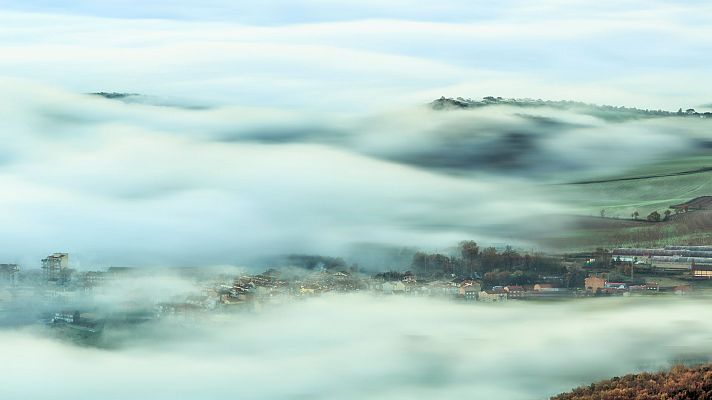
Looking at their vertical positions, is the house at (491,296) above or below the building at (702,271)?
below

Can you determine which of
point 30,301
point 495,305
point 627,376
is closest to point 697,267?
point 495,305

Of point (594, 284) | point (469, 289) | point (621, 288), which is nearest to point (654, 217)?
point (621, 288)

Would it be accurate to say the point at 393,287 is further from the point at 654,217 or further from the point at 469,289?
the point at 654,217

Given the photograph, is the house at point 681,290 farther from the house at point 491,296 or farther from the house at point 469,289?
the house at point 469,289

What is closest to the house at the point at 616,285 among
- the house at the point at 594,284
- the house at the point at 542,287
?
the house at the point at 594,284

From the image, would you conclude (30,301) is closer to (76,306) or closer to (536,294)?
(76,306)

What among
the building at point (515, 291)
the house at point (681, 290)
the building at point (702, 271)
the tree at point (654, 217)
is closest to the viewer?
the house at point (681, 290)

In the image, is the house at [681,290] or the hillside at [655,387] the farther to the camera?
the house at [681,290]

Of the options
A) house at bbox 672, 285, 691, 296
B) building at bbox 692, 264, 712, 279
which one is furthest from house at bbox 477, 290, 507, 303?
building at bbox 692, 264, 712, 279
